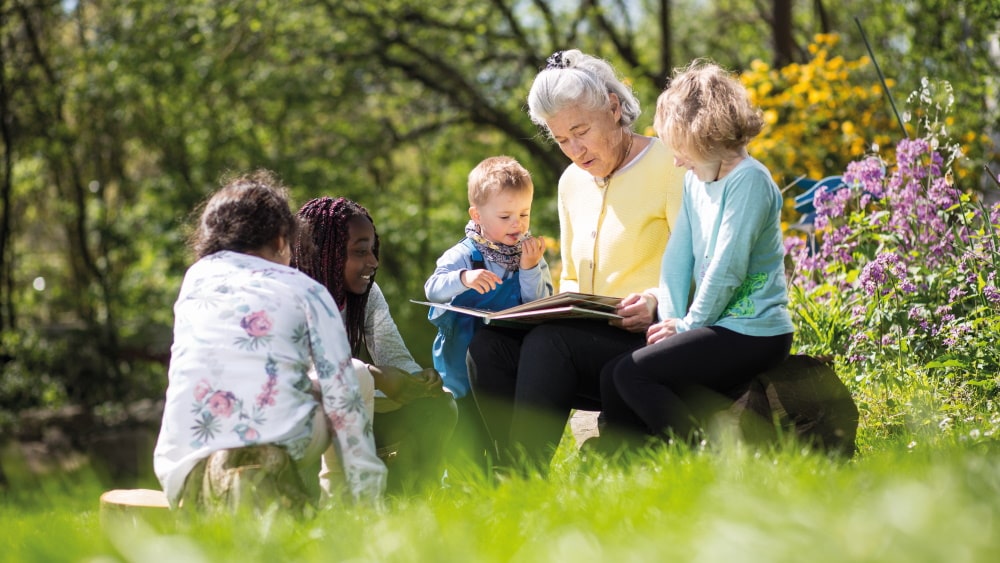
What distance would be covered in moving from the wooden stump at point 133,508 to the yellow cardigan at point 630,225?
1.63 metres

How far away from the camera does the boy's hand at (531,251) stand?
3703 millimetres

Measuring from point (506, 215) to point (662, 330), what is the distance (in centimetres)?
79

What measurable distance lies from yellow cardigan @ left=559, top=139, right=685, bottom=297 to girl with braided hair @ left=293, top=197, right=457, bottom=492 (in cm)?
71

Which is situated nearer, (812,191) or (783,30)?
(812,191)

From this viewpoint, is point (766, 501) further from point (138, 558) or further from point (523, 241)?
point (523, 241)

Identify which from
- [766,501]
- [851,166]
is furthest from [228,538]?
[851,166]

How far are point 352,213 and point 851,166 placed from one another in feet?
7.21

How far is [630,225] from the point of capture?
3.68 meters

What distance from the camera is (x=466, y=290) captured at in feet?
12.3

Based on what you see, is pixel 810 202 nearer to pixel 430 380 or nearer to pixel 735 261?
pixel 735 261

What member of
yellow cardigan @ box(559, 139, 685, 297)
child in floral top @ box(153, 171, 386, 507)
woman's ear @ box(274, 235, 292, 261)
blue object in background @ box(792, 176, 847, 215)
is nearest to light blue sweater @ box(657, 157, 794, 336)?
yellow cardigan @ box(559, 139, 685, 297)

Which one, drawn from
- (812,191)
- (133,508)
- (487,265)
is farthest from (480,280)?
(812,191)

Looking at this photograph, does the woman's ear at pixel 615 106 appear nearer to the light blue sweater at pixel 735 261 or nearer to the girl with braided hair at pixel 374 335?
the light blue sweater at pixel 735 261

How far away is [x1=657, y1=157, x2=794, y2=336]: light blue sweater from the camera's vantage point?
3104 millimetres
